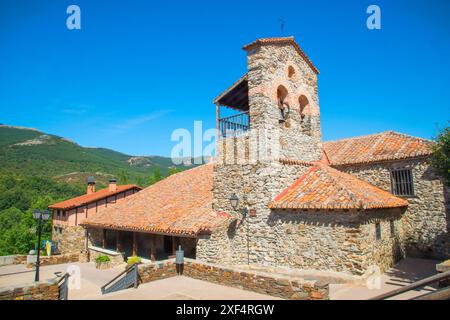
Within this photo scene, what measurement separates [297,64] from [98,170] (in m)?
68.5

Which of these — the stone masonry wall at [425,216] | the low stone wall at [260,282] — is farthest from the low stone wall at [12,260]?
the stone masonry wall at [425,216]

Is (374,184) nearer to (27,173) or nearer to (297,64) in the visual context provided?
(297,64)

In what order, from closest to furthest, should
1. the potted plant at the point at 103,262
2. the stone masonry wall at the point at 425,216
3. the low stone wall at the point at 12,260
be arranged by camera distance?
the stone masonry wall at the point at 425,216 < the potted plant at the point at 103,262 < the low stone wall at the point at 12,260

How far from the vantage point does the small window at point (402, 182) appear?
1385 cm

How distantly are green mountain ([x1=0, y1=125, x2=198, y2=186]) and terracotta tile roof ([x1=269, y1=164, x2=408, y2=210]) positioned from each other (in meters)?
41.4

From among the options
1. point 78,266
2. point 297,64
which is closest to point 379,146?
point 297,64

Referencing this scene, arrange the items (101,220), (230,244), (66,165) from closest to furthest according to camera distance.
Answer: (230,244) → (101,220) → (66,165)

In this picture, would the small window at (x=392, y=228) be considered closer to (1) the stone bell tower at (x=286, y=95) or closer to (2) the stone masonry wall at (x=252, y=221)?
(1) the stone bell tower at (x=286, y=95)

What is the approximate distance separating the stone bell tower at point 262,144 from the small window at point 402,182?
13.8ft

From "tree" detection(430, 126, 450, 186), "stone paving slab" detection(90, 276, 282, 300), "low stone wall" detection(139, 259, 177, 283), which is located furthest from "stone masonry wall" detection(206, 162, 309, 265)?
"tree" detection(430, 126, 450, 186)

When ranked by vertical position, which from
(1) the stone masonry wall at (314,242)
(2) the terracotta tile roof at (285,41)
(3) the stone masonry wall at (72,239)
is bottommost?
(3) the stone masonry wall at (72,239)

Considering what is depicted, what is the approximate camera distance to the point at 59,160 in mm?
74125

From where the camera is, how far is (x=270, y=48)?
40.1 feet

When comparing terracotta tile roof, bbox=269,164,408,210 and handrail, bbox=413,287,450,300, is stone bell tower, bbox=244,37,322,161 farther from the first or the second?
handrail, bbox=413,287,450,300
